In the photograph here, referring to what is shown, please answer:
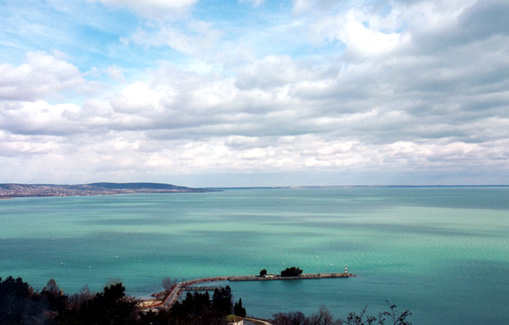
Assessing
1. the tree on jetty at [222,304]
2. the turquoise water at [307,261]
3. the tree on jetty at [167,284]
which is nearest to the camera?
the tree on jetty at [222,304]

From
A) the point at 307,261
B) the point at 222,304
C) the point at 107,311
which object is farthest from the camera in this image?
the point at 307,261

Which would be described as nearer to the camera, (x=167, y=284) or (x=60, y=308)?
(x=60, y=308)

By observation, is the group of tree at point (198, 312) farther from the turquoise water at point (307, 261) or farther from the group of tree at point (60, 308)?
the turquoise water at point (307, 261)

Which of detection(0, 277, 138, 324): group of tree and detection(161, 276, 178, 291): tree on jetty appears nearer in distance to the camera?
detection(0, 277, 138, 324): group of tree

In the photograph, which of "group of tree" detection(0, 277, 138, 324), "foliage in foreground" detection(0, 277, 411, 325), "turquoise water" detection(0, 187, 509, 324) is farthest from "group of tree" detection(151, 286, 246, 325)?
"turquoise water" detection(0, 187, 509, 324)

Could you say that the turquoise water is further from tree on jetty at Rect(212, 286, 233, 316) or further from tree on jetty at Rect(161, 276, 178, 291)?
tree on jetty at Rect(212, 286, 233, 316)

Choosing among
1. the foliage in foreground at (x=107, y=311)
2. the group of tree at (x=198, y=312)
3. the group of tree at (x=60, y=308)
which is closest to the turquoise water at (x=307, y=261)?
the group of tree at (x=198, y=312)

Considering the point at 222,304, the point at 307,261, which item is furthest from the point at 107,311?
the point at 307,261

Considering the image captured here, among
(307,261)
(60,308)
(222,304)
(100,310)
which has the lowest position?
(307,261)

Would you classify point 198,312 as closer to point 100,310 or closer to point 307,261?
point 100,310

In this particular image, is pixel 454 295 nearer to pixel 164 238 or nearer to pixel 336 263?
pixel 336 263

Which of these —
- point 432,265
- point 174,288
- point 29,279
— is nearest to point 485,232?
point 432,265
